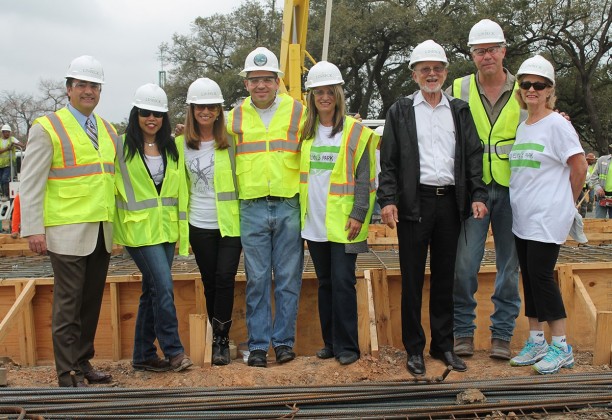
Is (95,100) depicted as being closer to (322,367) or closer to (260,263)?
(260,263)

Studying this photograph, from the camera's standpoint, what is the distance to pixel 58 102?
47500mm

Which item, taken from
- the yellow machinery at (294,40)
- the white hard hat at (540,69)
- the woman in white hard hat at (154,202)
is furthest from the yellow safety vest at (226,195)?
the yellow machinery at (294,40)

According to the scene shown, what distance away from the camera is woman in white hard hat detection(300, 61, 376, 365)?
4.96m

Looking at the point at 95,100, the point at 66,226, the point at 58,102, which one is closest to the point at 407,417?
the point at 66,226

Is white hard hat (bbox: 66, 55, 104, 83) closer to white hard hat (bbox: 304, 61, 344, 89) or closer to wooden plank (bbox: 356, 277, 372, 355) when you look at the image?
white hard hat (bbox: 304, 61, 344, 89)

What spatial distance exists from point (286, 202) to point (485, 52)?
192 centimetres

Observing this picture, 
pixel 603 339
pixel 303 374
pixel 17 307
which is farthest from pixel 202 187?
pixel 603 339

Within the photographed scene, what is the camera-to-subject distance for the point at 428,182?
474 cm

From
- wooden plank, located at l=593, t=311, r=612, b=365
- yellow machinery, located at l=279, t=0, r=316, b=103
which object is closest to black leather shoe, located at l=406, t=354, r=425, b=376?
wooden plank, located at l=593, t=311, r=612, b=365

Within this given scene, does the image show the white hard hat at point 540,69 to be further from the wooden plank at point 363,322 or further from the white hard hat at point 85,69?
the white hard hat at point 85,69

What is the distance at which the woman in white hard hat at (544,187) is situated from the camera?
15.2ft

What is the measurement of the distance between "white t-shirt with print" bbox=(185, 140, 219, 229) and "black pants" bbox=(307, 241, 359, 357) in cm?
84

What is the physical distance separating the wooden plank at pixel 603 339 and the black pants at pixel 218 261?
2.87 m

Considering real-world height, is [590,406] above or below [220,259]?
below
